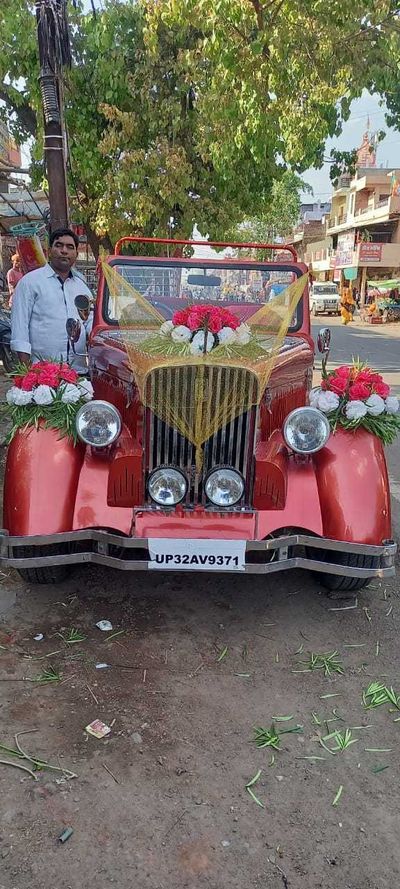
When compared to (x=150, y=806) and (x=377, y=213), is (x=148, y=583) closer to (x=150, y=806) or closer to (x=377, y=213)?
(x=150, y=806)

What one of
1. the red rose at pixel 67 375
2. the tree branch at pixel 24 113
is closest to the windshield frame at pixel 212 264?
the red rose at pixel 67 375

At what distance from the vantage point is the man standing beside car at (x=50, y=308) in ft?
13.2

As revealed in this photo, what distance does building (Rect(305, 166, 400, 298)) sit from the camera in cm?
3688

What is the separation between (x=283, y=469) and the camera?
3.01m

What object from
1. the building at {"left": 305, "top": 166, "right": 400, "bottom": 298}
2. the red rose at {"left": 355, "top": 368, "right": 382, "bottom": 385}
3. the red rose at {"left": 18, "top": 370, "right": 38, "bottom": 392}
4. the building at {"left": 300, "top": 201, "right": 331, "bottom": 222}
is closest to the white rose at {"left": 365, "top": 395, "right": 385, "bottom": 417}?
the red rose at {"left": 355, "top": 368, "right": 382, "bottom": 385}

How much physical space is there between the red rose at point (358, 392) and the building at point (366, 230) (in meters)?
35.3

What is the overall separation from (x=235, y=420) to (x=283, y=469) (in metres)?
Result: 0.35

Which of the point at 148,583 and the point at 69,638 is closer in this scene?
the point at 69,638

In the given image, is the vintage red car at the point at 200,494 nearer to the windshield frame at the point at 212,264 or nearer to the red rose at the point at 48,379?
the red rose at the point at 48,379

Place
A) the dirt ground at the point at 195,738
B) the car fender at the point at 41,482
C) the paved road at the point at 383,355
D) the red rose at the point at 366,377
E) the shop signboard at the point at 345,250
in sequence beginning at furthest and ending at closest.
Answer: the shop signboard at the point at 345,250 → the paved road at the point at 383,355 → the red rose at the point at 366,377 → the car fender at the point at 41,482 → the dirt ground at the point at 195,738

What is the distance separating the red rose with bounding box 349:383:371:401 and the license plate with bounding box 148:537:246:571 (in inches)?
43.3

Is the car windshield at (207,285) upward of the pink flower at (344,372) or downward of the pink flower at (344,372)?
upward

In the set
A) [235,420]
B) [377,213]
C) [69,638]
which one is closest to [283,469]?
[235,420]

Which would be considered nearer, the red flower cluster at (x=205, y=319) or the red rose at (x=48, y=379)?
the red flower cluster at (x=205, y=319)
